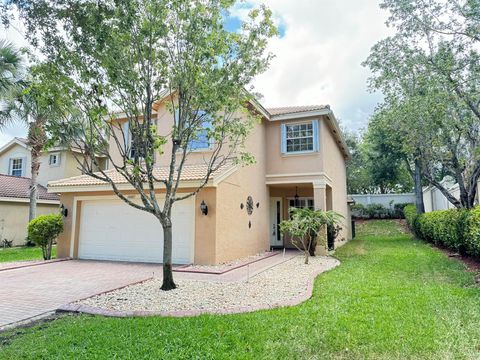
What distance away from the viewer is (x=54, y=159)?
25.5 meters

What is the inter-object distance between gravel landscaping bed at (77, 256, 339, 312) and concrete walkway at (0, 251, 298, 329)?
629 mm

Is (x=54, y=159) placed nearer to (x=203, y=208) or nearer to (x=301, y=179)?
(x=203, y=208)

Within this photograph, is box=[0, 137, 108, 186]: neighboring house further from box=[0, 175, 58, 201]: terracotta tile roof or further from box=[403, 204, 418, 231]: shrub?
box=[403, 204, 418, 231]: shrub

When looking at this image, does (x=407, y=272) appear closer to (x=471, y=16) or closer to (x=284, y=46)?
(x=284, y=46)

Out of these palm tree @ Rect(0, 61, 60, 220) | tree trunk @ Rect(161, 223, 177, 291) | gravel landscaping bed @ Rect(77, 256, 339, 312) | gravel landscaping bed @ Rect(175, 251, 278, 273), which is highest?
palm tree @ Rect(0, 61, 60, 220)

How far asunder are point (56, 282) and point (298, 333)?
729 cm

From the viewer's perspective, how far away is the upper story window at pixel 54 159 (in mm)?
25234

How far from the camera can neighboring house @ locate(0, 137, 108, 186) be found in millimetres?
25000

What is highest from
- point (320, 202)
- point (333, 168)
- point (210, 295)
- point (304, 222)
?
point (333, 168)

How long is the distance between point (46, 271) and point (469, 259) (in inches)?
576

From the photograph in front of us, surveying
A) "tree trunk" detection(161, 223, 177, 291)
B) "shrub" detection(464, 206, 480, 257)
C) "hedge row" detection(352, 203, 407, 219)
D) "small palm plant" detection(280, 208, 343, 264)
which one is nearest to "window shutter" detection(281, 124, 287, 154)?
"small palm plant" detection(280, 208, 343, 264)

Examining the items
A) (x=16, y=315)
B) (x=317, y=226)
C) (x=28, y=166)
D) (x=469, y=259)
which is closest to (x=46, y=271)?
(x=16, y=315)

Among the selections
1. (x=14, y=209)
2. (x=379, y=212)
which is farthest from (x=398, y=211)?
(x=14, y=209)

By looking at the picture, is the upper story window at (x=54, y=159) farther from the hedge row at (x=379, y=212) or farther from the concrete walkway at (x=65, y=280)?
the hedge row at (x=379, y=212)
